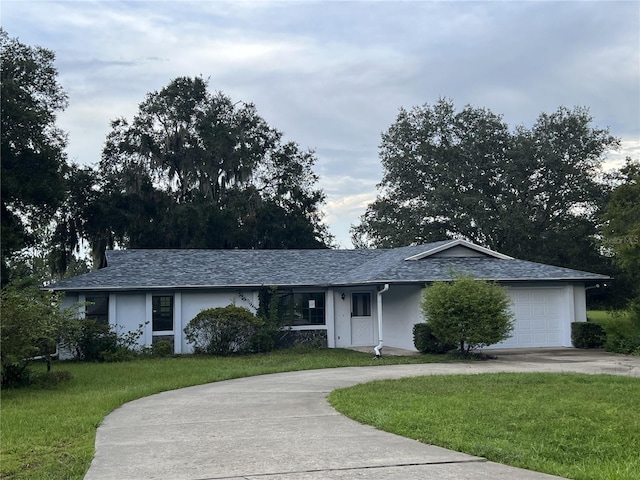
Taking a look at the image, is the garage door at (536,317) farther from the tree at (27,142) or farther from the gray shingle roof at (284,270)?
the tree at (27,142)

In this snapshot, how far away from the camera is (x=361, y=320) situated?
25109mm

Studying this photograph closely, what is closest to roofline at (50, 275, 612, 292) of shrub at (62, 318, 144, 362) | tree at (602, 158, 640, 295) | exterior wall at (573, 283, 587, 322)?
exterior wall at (573, 283, 587, 322)

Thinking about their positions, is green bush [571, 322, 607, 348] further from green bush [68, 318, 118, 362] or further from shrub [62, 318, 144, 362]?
green bush [68, 318, 118, 362]

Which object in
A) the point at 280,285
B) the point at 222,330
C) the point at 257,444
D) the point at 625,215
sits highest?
the point at 625,215

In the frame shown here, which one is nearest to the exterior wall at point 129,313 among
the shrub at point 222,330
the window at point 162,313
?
the window at point 162,313

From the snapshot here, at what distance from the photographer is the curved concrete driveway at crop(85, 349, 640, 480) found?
6.26 metres

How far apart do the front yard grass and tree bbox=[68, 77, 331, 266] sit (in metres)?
24.2

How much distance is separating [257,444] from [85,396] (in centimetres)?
578

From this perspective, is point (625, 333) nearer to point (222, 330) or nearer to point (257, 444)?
point (222, 330)

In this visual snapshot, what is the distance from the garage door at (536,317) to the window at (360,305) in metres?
5.30

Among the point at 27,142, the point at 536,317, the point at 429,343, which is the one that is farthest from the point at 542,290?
the point at 27,142

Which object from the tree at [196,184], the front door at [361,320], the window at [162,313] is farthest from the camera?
the tree at [196,184]

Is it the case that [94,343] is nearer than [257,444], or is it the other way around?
[257,444]

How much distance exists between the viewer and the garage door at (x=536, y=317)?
73.7ft
